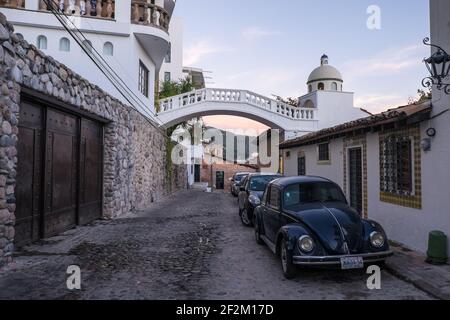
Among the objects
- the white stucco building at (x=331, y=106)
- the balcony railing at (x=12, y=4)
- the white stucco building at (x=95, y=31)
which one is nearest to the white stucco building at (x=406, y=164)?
the white stucco building at (x=95, y=31)

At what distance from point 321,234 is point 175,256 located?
2854 millimetres

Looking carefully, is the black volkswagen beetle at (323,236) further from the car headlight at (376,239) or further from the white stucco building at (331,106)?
the white stucco building at (331,106)

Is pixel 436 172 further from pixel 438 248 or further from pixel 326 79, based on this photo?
→ pixel 326 79

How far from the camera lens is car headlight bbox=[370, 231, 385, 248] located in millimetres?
5324

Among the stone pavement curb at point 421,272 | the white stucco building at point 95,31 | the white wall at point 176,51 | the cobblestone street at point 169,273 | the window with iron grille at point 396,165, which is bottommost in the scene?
the cobblestone street at point 169,273

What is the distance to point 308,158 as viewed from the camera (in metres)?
14.6

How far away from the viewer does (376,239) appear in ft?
17.6

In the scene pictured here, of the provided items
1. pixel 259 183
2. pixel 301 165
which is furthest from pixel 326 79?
pixel 259 183

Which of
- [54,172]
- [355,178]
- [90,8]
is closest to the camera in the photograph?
[54,172]

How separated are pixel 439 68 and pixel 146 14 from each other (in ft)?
38.4

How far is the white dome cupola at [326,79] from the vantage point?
1177 inches

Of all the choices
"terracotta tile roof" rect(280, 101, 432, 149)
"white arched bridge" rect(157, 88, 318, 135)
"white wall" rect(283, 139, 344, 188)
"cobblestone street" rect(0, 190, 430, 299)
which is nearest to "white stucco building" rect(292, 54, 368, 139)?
"white arched bridge" rect(157, 88, 318, 135)

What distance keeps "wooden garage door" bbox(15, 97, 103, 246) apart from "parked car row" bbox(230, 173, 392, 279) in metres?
4.72

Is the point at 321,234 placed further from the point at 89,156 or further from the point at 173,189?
the point at 173,189
